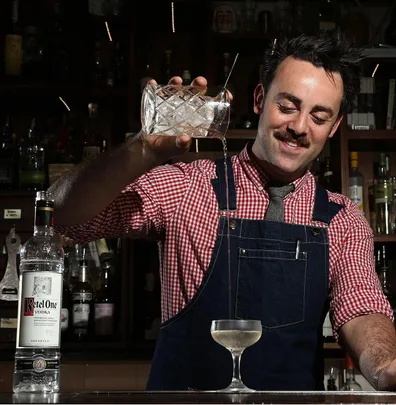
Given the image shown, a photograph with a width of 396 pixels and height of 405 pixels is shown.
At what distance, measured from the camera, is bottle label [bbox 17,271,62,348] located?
1.23 m

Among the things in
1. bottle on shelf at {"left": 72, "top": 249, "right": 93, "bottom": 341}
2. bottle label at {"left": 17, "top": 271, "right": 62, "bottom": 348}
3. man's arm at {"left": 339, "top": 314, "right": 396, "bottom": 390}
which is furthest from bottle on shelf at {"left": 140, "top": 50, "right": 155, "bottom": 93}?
bottle label at {"left": 17, "top": 271, "right": 62, "bottom": 348}

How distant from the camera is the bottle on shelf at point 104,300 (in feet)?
10.4

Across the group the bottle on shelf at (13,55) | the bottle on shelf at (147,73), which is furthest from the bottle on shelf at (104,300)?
the bottle on shelf at (13,55)

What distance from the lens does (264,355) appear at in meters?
1.90

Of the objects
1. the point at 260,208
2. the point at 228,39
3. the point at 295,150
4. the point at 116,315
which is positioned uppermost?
the point at 228,39

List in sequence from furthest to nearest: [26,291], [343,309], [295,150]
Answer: [295,150] → [343,309] → [26,291]

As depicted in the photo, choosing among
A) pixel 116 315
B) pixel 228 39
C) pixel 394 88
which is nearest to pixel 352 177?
pixel 394 88

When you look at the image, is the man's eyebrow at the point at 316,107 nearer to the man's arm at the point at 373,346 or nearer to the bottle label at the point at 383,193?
the man's arm at the point at 373,346

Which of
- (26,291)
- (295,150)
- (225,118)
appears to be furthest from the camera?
(295,150)

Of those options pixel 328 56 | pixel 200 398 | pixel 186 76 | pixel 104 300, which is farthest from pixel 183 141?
pixel 104 300

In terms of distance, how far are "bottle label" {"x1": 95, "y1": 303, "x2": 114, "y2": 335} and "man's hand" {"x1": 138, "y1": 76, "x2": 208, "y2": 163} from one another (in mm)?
1716

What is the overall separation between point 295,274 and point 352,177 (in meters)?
1.38

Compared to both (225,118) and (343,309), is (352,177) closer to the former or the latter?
(343,309)

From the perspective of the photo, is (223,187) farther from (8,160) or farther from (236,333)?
(8,160)
